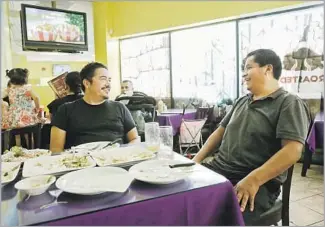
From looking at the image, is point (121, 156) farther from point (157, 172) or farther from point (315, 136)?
point (315, 136)

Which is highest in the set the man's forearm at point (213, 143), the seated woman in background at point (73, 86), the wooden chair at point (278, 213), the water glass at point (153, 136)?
the seated woman in background at point (73, 86)

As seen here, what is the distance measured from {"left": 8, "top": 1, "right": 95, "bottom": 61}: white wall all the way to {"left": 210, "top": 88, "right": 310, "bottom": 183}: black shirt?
16.0 feet

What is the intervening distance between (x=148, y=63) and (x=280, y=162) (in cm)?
495

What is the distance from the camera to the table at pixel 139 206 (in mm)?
866

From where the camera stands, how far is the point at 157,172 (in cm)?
116

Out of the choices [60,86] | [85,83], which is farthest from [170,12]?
[85,83]

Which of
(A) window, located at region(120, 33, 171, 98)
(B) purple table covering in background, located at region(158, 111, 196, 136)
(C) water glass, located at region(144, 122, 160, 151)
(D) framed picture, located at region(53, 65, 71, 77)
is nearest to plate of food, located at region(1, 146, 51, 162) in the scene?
(C) water glass, located at region(144, 122, 160, 151)

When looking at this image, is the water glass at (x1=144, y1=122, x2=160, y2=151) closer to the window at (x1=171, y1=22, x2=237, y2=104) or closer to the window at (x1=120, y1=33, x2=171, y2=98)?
the window at (x1=171, y1=22, x2=237, y2=104)

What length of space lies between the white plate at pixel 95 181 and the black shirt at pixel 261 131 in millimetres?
791

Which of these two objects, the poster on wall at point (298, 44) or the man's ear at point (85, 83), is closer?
the man's ear at point (85, 83)

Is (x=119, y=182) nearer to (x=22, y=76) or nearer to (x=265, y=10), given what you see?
(x=22, y=76)

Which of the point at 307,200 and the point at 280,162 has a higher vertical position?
the point at 280,162

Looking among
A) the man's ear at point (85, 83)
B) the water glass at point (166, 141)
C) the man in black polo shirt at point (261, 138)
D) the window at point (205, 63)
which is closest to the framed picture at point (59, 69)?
the window at point (205, 63)

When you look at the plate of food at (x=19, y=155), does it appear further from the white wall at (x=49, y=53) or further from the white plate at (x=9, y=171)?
the white wall at (x=49, y=53)
